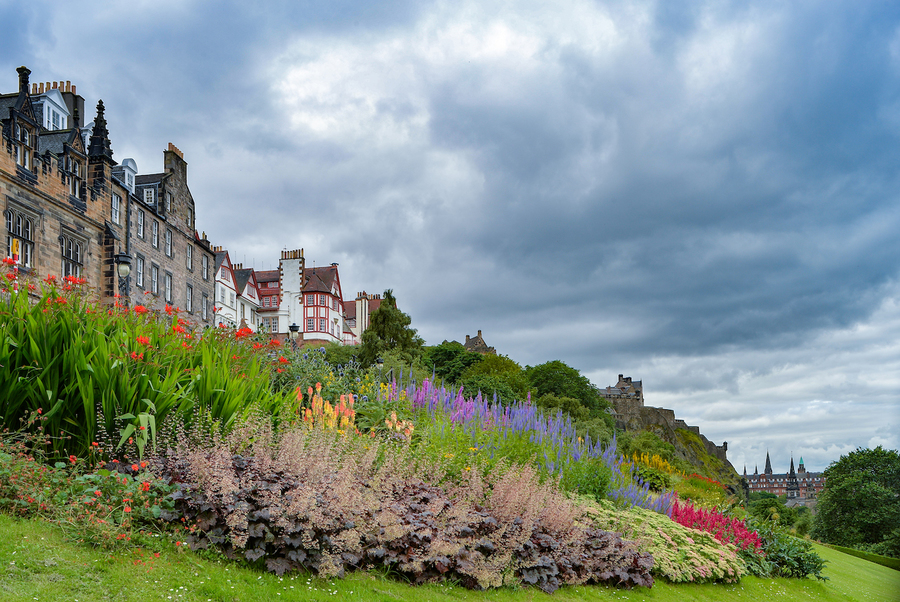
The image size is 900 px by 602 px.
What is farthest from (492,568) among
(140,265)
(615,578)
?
(140,265)

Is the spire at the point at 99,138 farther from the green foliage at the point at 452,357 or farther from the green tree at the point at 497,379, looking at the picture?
the green foliage at the point at 452,357

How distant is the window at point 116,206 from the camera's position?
32.5 meters

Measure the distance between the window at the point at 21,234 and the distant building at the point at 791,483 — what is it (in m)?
145

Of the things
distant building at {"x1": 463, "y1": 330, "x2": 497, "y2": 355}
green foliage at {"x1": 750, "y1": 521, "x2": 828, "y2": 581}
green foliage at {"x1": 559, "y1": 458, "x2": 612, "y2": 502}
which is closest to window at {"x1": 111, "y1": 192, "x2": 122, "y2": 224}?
green foliage at {"x1": 559, "y1": 458, "x2": 612, "y2": 502}

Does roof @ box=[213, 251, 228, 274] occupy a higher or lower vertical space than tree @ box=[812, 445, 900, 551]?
higher

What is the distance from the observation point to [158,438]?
5719 mm

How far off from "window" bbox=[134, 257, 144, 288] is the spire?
21.1ft

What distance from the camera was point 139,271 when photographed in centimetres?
3528

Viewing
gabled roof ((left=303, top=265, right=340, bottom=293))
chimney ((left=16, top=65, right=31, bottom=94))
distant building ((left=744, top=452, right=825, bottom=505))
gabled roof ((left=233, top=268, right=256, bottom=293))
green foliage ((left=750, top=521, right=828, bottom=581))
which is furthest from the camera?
distant building ((left=744, top=452, right=825, bottom=505))

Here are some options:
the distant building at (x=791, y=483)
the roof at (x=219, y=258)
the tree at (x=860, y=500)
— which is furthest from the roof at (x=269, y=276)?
the distant building at (x=791, y=483)

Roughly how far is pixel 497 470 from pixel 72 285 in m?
5.32

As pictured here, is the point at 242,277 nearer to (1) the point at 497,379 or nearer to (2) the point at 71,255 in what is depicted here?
(2) the point at 71,255

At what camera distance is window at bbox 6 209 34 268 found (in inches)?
918

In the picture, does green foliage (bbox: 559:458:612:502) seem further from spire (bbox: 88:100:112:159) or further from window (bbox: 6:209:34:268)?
spire (bbox: 88:100:112:159)
